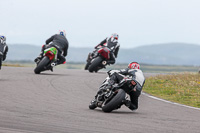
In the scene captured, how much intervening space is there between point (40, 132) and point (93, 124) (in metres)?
1.51

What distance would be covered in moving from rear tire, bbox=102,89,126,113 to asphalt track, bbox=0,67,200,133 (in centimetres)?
17

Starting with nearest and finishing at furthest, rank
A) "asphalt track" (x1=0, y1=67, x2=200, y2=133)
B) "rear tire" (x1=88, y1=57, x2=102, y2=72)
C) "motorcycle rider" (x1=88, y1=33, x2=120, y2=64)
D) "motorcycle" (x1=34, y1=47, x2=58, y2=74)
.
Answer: "asphalt track" (x1=0, y1=67, x2=200, y2=133)
"motorcycle" (x1=34, y1=47, x2=58, y2=74)
"rear tire" (x1=88, y1=57, x2=102, y2=72)
"motorcycle rider" (x1=88, y1=33, x2=120, y2=64)

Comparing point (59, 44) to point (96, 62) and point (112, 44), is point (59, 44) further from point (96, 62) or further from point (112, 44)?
point (112, 44)

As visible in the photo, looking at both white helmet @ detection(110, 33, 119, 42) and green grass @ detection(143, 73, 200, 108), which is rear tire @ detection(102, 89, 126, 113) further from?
white helmet @ detection(110, 33, 119, 42)

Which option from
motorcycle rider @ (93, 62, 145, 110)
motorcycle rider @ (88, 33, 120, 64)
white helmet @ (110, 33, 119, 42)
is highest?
white helmet @ (110, 33, 119, 42)

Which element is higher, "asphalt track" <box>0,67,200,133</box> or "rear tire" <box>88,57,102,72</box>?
"rear tire" <box>88,57,102,72</box>

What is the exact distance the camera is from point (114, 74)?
10.8 m

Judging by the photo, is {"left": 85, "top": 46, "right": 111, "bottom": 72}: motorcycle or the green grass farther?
{"left": 85, "top": 46, "right": 111, "bottom": 72}: motorcycle

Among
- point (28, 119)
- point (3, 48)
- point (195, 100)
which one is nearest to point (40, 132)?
point (28, 119)

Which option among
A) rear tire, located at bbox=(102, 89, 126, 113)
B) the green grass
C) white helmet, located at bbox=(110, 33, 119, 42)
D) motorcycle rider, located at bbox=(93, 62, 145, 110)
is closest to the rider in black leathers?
white helmet, located at bbox=(110, 33, 119, 42)

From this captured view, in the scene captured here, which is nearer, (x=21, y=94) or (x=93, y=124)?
(x=93, y=124)

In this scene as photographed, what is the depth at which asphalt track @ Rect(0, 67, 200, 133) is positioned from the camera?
25.2 feet

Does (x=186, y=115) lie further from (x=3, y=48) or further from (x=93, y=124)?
(x=3, y=48)

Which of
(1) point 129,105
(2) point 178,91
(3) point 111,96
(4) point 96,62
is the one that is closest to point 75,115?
(3) point 111,96
